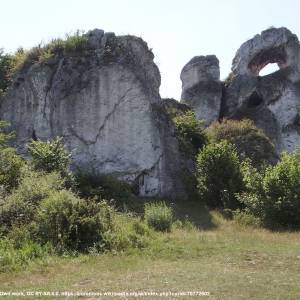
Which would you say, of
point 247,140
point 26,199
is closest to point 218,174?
point 247,140

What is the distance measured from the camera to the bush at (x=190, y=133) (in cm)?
2920

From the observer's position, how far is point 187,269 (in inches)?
449

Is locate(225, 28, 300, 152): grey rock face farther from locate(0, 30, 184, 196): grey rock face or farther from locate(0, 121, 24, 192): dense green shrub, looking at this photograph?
locate(0, 121, 24, 192): dense green shrub

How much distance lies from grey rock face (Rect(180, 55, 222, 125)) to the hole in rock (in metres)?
2.40

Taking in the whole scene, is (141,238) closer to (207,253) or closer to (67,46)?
(207,253)

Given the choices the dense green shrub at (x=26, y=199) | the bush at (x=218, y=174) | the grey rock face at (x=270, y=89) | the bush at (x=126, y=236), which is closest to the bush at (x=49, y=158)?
the dense green shrub at (x=26, y=199)

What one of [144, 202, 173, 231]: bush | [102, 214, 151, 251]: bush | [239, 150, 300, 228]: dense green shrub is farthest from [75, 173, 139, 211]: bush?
[102, 214, 151, 251]: bush

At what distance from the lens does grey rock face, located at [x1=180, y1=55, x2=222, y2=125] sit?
132 ft

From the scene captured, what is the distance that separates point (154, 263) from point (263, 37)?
1290 inches

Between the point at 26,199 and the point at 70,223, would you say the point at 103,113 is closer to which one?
the point at 26,199

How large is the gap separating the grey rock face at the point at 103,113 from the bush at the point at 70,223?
10.1 metres

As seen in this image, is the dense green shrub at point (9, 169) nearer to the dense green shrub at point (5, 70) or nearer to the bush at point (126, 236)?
the bush at point (126, 236)

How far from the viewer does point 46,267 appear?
12.0m

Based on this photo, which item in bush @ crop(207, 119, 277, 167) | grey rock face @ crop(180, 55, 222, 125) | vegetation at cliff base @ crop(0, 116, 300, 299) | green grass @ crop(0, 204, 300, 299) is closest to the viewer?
green grass @ crop(0, 204, 300, 299)
